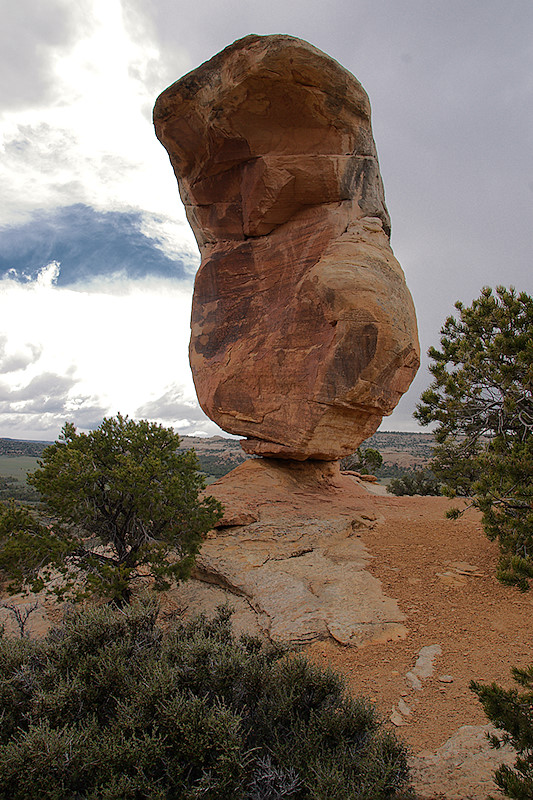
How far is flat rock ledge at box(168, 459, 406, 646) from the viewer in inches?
279

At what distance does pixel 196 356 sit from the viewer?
15695mm

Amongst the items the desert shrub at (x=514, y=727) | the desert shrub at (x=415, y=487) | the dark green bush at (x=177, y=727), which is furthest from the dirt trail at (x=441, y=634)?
the desert shrub at (x=415, y=487)

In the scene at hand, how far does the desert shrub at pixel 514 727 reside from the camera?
2.80 m

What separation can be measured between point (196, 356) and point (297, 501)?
20.6 ft

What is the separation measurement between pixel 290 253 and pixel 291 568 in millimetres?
9558

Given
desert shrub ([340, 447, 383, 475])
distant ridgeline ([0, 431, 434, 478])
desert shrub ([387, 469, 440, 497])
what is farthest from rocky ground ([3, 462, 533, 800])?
distant ridgeline ([0, 431, 434, 478])

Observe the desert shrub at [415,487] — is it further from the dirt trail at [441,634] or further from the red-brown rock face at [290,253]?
the dirt trail at [441,634]

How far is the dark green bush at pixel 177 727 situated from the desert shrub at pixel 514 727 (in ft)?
2.65

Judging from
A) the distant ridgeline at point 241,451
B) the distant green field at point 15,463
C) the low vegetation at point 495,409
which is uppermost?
the low vegetation at point 495,409

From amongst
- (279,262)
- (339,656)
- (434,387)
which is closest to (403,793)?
(339,656)

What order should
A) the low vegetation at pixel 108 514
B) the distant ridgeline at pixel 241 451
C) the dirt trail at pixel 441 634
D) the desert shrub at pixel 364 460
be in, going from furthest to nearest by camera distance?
the distant ridgeline at pixel 241 451 → the desert shrub at pixel 364 460 → the low vegetation at pixel 108 514 → the dirt trail at pixel 441 634

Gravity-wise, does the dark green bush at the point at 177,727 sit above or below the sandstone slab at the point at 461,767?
above

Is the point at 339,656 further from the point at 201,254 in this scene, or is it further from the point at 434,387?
the point at 201,254

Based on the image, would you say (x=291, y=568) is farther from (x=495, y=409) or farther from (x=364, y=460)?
(x=364, y=460)
